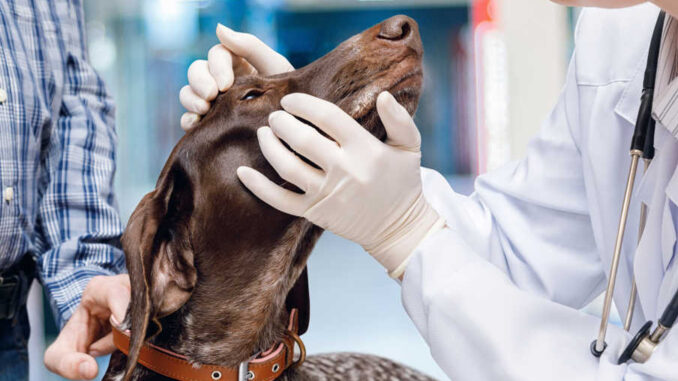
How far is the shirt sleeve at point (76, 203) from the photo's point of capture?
177cm

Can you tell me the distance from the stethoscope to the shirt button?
1367 mm

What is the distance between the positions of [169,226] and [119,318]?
25 cm

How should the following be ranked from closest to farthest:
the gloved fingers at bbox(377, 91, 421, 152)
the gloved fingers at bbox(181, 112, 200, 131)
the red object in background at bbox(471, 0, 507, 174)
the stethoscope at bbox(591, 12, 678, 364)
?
the stethoscope at bbox(591, 12, 678, 364), the gloved fingers at bbox(377, 91, 421, 152), the gloved fingers at bbox(181, 112, 200, 131), the red object in background at bbox(471, 0, 507, 174)

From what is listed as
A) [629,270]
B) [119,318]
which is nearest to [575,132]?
[629,270]

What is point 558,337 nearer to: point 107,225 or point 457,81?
point 107,225

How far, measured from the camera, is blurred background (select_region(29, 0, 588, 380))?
5.05 meters

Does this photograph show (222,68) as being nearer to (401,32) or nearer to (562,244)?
(401,32)

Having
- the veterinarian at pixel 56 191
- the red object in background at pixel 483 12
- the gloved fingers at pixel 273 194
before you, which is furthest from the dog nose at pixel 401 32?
the red object in background at pixel 483 12

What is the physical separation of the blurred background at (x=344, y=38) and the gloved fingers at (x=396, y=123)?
121 inches

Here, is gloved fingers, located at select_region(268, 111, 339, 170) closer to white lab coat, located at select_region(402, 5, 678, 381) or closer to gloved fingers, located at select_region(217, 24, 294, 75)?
white lab coat, located at select_region(402, 5, 678, 381)

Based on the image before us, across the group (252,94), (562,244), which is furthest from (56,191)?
(562,244)

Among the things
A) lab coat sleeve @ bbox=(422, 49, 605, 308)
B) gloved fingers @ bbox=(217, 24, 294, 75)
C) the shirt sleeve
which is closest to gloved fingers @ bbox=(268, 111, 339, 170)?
gloved fingers @ bbox=(217, 24, 294, 75)

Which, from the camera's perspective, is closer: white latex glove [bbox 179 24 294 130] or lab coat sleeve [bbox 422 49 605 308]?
white latex glove [bbox 179 24 294 130]

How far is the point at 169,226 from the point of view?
1520 mm
